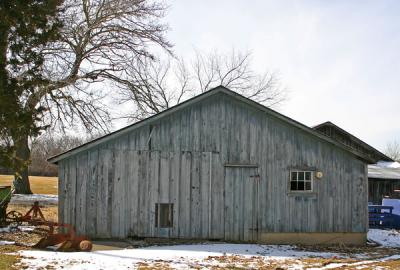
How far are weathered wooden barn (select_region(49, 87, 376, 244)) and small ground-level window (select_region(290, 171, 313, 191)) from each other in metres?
0.03

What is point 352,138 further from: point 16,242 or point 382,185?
point 16,242

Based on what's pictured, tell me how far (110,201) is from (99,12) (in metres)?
19.6

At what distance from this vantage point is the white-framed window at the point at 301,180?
59.6 ft

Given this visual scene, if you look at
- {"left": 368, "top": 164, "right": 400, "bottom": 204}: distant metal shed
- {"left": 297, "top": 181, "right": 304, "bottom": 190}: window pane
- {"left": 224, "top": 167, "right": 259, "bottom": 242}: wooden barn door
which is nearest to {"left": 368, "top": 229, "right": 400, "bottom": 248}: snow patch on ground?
{"left": 297, "top": 181, "right": 304, "bottom": 190}: window pane

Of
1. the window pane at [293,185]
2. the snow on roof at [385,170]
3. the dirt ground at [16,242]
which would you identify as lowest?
the dirt ground at [16,242]

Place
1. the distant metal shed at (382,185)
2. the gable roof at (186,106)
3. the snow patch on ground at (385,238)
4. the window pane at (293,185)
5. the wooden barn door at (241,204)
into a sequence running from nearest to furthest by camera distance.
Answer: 1. the gable roof at (186,106)
2. the wooden barn door at (241,204)
3. the window pane at (293,185)
4. the snow patch on ground at (385,238)
5. the distant metal shed at (382,185)

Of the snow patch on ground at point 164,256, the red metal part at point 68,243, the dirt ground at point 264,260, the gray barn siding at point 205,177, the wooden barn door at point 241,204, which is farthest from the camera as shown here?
the wooden barn door at point 241,204

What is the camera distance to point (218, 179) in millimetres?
17719

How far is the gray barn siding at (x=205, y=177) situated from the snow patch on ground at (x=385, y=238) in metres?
1.60

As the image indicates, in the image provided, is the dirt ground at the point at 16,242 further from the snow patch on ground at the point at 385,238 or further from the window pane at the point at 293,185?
the snow patch on ground at the point at 385,238

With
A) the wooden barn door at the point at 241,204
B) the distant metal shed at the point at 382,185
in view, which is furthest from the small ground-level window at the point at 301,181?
the distant metal shed at the point at 382,185

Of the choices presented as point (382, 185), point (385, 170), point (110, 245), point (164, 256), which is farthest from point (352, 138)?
point (164, 256)

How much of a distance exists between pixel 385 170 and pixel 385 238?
563 inches

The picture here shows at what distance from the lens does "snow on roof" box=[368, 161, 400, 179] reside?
3153cm
